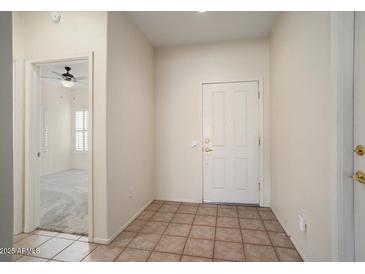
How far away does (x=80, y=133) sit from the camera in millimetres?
5945

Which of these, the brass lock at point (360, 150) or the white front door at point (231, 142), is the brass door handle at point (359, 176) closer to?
the brass lock at point (360, 150)

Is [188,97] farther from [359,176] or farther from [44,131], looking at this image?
[44,131]

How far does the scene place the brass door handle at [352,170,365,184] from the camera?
102 cm

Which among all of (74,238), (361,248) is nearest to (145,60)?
(74,238)

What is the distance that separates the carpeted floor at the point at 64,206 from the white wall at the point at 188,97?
4.18ft

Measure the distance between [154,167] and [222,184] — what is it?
1242 mm

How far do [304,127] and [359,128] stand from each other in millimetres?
508

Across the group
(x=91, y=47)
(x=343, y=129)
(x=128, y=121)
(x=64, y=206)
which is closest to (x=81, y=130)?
(x=64, y=206)

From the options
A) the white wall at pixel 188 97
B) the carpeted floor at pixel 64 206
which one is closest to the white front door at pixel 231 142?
the white wall at pixel 188 97

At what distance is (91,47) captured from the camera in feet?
6.19

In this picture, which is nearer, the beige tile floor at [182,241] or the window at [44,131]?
the beige tile floor at [182,241]

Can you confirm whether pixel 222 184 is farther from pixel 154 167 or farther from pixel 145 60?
pixel 145 60

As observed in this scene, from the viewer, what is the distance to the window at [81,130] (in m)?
5.88

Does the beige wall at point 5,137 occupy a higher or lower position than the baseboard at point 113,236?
higher
